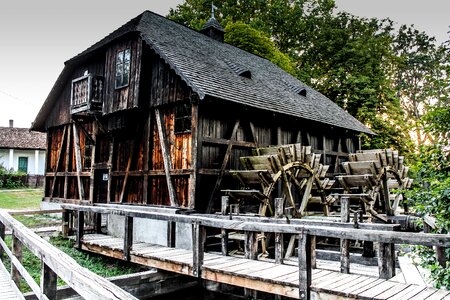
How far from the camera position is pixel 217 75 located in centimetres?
1162

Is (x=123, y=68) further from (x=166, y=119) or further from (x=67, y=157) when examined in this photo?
(x=67, y=157)

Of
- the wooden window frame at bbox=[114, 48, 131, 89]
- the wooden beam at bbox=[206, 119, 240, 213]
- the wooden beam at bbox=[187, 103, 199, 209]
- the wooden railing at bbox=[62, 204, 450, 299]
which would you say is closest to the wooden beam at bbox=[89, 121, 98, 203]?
the wooden window frame at bbox=[114, 48, 131, 89]

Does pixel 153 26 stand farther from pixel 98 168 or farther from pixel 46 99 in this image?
pixel 46 99

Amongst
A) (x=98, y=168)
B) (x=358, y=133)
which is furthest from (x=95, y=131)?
(x=358, y=133)

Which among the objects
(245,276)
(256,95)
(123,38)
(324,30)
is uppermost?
(324,30)

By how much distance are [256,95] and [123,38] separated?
14.5ft

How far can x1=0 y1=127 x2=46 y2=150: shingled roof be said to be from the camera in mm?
36188

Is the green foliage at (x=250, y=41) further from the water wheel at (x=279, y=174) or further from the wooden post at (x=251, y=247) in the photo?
the wooden post at (x=251, y=247)

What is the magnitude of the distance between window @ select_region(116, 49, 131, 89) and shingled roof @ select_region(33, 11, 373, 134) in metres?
0.54

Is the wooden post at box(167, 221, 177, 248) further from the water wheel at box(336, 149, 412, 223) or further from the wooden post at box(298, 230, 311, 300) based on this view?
the wooden post at box(298, 230, 311, 300)

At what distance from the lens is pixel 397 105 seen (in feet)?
79.0

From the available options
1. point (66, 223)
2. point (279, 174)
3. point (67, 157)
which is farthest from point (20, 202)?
point (279, 174)

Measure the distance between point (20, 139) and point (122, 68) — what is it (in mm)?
30223

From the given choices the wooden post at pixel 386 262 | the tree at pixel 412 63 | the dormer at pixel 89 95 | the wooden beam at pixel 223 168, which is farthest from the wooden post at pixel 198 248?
the tree at pixel 412 63
